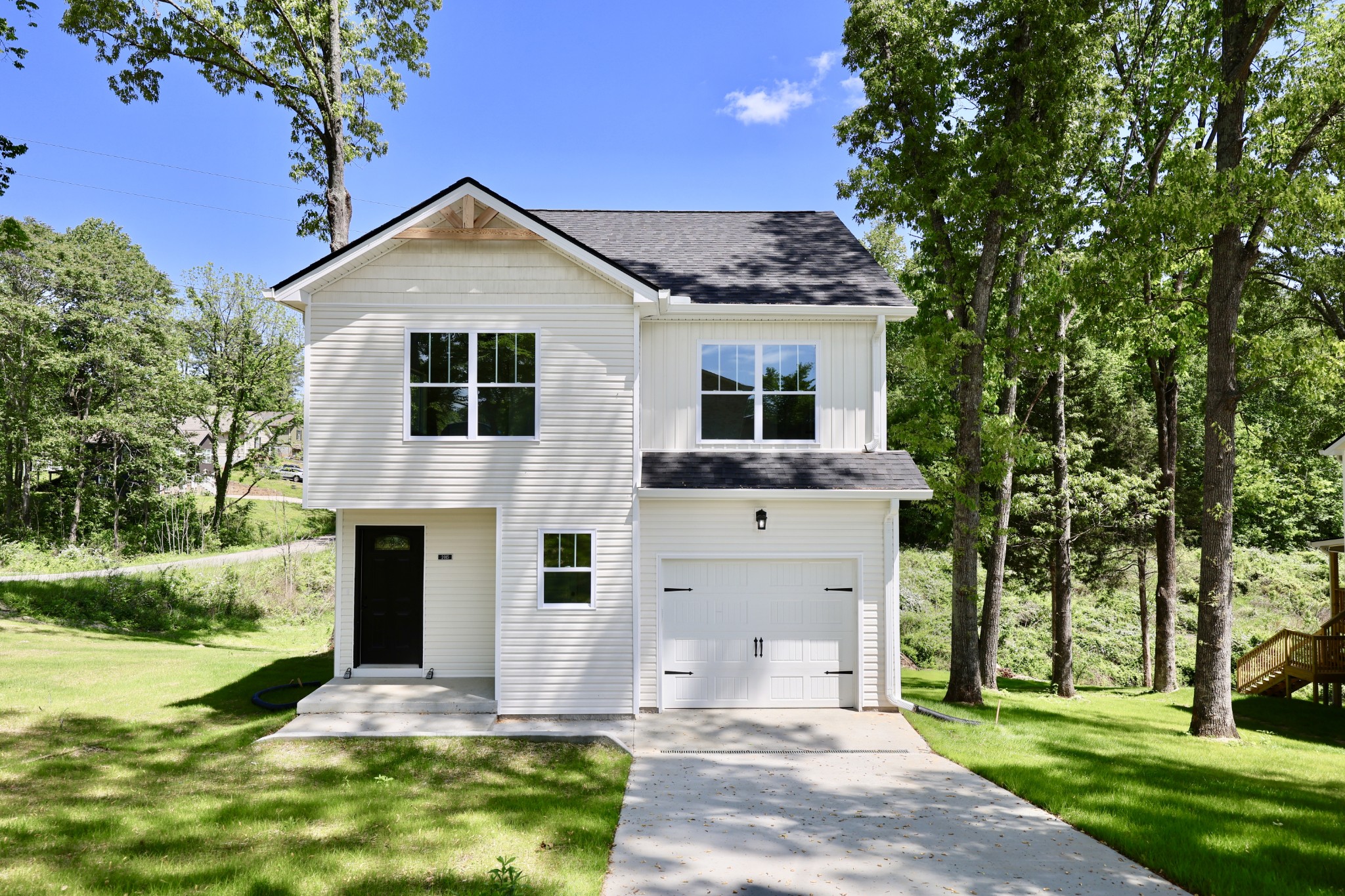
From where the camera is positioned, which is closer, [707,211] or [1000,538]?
[707,211]

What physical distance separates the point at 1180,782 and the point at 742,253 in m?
9.88

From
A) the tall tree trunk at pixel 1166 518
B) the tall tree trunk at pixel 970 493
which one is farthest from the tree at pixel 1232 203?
the tall tree trunk at pixel 1166 518

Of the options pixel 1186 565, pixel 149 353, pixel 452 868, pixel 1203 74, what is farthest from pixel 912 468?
pixel 149 353

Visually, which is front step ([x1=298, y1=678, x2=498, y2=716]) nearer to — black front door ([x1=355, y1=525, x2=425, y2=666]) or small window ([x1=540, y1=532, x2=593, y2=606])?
black front door ([x1=355, y1=525, x2=425, y2=666])

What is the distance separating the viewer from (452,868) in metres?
5.86

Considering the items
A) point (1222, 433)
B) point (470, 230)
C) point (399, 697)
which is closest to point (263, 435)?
point (399, 697)

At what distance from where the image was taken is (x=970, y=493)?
12766mm

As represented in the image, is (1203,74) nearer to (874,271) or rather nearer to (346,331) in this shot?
(874,271)

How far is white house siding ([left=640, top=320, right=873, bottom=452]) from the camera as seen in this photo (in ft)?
38.2

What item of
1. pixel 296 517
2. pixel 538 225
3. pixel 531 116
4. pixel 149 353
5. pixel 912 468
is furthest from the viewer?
pixel 296 517

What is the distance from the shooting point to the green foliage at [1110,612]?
21.9 metres

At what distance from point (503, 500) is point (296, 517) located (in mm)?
28698

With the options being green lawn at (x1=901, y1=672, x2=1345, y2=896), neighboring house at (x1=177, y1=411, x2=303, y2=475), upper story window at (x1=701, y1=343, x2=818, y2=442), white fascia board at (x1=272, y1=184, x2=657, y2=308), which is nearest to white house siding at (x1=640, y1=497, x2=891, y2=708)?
upper story window at (x1=701, y1=343, x2=818, y2=442)

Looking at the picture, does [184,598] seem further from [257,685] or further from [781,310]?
[781,310]
